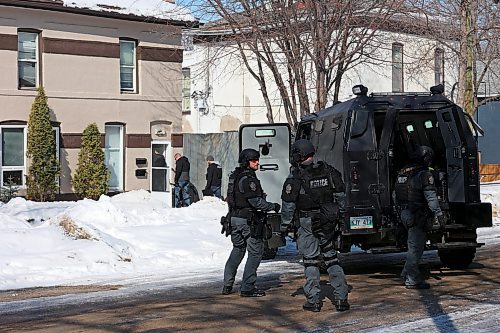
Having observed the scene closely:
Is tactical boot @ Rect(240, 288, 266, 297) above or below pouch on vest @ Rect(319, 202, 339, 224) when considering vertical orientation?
below

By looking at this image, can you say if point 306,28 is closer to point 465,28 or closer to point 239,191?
point 465,28

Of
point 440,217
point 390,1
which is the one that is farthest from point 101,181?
point 440,217

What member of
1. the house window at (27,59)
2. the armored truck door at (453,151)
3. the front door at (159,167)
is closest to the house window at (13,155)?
the house window at (27,59)

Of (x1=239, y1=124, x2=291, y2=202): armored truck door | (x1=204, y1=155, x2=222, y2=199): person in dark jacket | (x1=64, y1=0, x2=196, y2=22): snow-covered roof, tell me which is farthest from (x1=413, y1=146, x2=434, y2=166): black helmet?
(x1=64, y1=0, x2=196, y2=22): snow-covered roof

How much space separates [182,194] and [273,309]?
12.4m

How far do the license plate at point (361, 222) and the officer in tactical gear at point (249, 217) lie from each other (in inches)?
58.8

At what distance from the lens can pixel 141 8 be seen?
26.3 m

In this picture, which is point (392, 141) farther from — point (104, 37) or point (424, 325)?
point (104, 37)

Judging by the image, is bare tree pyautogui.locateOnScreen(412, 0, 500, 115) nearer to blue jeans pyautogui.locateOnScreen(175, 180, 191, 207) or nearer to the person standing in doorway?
blue jeans pyautogui.locateOnScreen(175, 180, 191, 207)

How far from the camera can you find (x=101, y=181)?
987 inches

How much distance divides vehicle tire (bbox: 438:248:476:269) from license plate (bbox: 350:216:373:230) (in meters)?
2.00

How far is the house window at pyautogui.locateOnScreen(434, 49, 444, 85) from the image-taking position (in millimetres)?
25656

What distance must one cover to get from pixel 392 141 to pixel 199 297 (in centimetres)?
376

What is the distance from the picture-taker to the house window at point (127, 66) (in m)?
26.2
